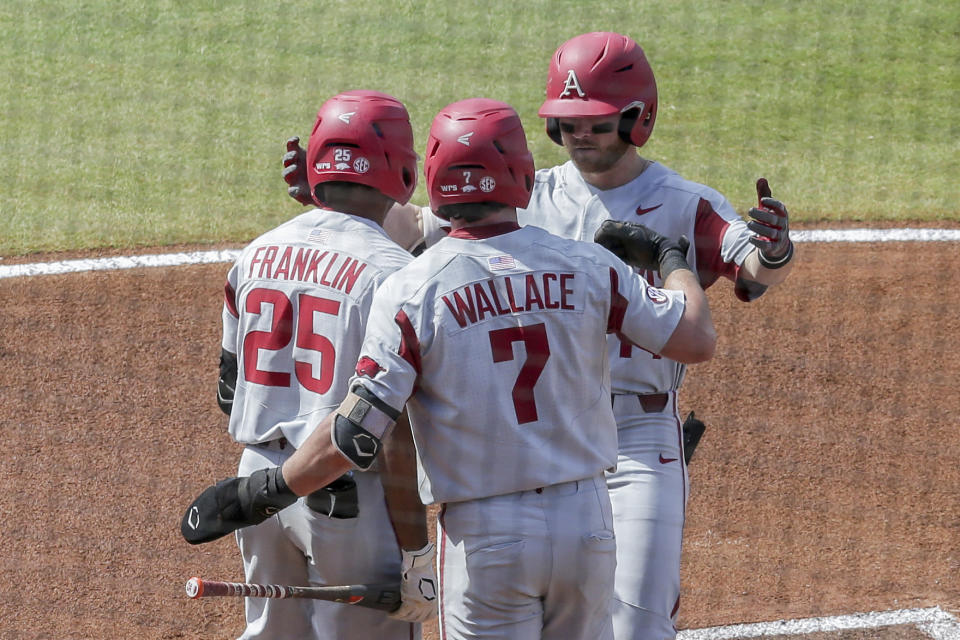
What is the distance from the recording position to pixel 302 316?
3.15 metres

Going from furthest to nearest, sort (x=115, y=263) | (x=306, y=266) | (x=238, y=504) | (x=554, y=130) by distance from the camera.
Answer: (x=115, y=263) → (x=554, y=130) → (x=306, y=266) → (x=238, y=504)

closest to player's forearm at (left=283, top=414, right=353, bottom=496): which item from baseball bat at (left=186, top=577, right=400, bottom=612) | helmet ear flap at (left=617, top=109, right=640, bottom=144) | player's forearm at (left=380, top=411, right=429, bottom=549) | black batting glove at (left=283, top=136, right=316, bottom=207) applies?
player's forearm at (left=380, top=411, right=429, bottom=549)

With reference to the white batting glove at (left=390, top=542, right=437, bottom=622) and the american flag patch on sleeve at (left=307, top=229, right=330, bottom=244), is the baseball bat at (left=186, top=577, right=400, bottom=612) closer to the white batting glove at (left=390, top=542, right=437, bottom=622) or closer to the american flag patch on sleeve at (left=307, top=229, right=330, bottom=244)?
the white batting glove at (left=390, top=542, right=437, bottom=622)

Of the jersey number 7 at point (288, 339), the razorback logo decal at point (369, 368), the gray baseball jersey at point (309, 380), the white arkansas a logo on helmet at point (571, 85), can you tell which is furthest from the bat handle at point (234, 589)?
the white arkansas a logo on helmet at point (571, 85)

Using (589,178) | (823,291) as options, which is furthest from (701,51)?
(589,178)

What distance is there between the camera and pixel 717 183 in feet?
29.0

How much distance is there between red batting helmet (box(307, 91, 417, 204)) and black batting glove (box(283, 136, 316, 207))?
0.49m

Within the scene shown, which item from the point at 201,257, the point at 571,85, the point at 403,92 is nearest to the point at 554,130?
the point at 571,85

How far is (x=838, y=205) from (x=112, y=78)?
243 inches

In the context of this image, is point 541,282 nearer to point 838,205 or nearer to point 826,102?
point 838,205

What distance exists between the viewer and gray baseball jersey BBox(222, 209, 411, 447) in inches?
123

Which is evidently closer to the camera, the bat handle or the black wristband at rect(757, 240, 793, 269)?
the bat handle

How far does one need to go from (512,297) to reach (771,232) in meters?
0.96

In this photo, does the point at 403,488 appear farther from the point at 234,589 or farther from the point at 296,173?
the point at 296,173
